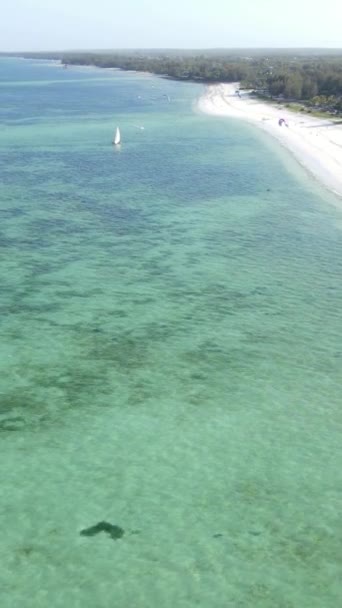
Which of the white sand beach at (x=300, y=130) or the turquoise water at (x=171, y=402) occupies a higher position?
the white sand beach at (x=300, y=130)

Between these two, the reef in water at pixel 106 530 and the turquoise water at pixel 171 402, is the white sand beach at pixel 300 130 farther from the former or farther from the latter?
the reef in water at pixel 106 530

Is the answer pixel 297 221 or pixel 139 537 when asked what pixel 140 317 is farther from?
pixel 297 221

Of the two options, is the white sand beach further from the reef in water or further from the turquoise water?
the reef in water

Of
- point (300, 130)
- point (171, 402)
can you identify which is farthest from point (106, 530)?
point (300, 130)

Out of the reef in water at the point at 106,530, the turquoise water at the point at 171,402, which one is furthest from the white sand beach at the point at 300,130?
the reef in water at the point at 106,530

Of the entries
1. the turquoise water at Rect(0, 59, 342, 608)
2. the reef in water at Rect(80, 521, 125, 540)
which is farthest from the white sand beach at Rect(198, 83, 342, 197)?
the reef in water at Rect(80, 521, 125, 540)

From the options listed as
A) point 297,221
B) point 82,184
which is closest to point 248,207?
point 297,221
